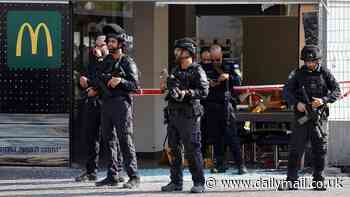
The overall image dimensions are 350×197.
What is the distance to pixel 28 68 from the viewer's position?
10.8m

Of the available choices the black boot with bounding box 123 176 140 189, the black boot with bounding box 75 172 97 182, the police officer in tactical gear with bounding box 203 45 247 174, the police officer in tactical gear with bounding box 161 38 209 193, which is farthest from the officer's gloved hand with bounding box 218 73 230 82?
the black boot with bounding box 75 172 97 182

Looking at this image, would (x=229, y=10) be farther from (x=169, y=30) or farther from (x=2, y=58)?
(x=2, y=58)

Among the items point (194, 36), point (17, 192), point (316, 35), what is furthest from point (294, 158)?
point (194, 36)

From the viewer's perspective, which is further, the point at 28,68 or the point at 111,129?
the point at 28,68

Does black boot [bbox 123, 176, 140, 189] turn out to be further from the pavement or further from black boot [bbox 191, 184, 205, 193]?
black boot [bbox 191, 184, 205, 193]

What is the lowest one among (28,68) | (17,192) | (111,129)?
(17,192)

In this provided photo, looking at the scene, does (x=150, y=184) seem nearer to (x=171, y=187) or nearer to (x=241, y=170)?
(x=171, y=187)

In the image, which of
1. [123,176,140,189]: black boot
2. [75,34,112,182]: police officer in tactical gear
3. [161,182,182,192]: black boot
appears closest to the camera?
[161,182,182,192]: black boot

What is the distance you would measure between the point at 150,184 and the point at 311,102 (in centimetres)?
239

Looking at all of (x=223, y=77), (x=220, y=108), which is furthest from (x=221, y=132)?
(x=223, y=77)

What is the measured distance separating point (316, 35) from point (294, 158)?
7.01ft

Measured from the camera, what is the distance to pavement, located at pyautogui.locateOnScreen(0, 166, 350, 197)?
9.38 meters

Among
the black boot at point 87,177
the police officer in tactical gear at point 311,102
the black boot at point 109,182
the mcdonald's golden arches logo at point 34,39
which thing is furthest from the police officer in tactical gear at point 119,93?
the police officer in tactical gear at point 311,102

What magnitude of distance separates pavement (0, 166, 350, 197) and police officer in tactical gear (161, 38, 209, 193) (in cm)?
37
